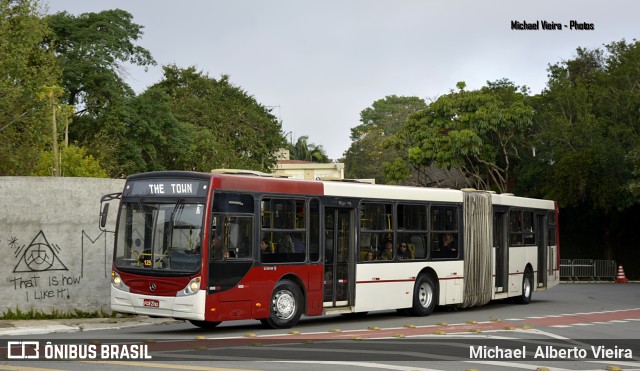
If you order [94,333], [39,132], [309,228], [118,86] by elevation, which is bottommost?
[94,333]

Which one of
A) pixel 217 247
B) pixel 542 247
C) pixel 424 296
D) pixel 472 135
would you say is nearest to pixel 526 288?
pixel 542 247

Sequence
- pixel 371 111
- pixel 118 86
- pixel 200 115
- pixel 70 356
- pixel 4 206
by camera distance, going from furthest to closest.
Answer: pixel 371 111, pixel 200 115, pixel 118 86, pixel 4 206, pixel 70 356

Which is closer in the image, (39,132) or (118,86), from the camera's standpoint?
(39,132)

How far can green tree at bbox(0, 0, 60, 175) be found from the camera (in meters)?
32.7

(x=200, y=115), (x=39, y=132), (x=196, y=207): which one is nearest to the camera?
(x=196, y=207)

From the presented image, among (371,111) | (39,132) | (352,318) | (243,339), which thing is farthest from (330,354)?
(371,111)

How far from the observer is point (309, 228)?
1945 centimetres

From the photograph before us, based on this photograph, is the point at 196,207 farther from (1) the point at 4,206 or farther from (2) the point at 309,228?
(1) the point at 4,206

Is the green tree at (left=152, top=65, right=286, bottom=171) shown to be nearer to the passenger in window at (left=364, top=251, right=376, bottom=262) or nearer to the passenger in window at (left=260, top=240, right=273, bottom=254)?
the passenger in window at (left=364, top=251, right=376, bottom=262)

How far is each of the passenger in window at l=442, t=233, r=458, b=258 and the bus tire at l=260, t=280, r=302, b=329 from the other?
225 inches

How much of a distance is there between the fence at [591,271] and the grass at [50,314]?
36033 millimetres

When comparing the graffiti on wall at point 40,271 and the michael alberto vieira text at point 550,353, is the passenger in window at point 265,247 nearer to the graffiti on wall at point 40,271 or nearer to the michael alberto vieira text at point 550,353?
the michael alberto vieira text at point 550,353

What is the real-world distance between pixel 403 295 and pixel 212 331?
5379 mm

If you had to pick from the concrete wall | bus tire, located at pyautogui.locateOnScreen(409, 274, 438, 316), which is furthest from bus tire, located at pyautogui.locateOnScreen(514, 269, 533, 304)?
the concrete wall
